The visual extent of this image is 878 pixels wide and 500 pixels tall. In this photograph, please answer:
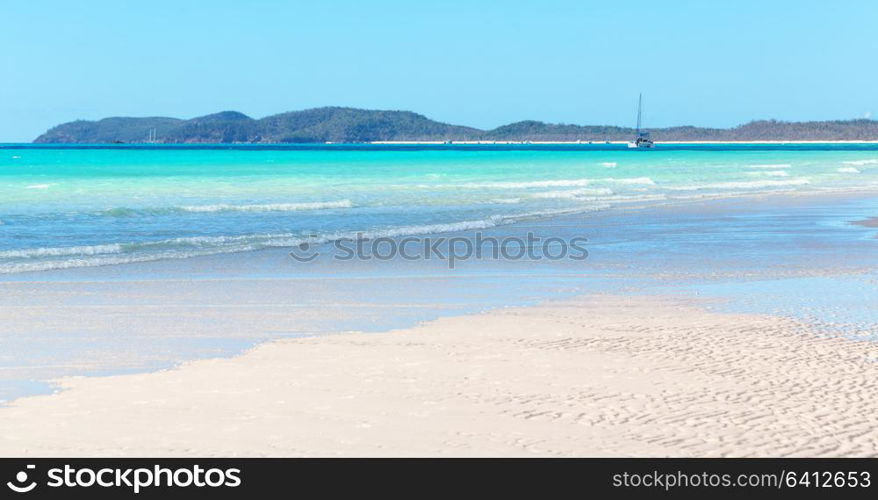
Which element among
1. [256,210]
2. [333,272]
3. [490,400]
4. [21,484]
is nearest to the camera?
[21,484]

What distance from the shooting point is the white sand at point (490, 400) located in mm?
5680

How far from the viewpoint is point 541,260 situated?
15453mm

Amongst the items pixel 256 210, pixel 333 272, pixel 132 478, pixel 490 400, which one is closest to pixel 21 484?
pixel 132 478

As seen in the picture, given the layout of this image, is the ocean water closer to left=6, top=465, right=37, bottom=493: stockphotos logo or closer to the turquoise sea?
the turquoise sea

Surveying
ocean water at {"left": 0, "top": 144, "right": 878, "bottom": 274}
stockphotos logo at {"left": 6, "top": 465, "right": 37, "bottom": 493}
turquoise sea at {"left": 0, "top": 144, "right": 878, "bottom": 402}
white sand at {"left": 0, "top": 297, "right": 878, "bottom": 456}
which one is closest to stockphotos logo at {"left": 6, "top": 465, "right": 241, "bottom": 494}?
stockphotos logo at {"left": 6, "top": 465, "right": 37, "bottom": 493}

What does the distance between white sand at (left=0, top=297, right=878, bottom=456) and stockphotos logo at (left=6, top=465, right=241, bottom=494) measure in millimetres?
262

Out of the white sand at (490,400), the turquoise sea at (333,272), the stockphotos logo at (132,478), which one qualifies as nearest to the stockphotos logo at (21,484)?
the stockphotos logo at (132,478)

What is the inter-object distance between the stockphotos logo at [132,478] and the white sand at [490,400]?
26cm

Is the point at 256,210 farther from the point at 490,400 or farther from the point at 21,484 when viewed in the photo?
the point at 21,484

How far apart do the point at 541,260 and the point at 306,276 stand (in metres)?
3.81

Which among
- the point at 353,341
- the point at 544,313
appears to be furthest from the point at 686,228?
the point at 353,341

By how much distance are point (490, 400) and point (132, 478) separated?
2.40 metres

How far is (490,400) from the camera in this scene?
6.65m

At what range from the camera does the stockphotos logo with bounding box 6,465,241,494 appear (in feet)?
16.6
